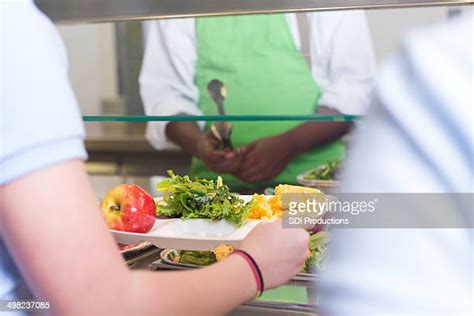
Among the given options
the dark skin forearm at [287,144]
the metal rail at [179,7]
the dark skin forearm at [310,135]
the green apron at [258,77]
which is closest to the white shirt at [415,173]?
the metal rail at [179,7]

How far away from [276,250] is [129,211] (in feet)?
0.74

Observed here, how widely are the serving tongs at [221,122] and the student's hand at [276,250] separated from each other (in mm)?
384

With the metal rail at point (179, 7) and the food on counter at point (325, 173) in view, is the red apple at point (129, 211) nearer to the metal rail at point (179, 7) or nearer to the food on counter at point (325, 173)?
the metal rail at point (179, 7)

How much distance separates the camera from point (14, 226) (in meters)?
0.55

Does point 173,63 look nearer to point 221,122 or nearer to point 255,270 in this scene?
point 221,122

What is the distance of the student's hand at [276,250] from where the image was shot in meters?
0.69

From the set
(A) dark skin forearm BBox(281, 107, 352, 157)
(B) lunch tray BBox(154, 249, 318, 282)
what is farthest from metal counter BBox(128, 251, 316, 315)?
(A) dark skin forearm BBox(281, 107, 352, 157)

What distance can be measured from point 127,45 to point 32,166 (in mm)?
642

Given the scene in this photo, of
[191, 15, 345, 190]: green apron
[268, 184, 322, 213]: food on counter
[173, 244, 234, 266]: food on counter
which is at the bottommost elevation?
[173, 244, 234, 266]: food on counter

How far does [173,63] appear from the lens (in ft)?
6.02

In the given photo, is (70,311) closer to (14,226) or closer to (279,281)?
(14,226)

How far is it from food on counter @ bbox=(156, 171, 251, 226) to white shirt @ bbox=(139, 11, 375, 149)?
0.36 feet

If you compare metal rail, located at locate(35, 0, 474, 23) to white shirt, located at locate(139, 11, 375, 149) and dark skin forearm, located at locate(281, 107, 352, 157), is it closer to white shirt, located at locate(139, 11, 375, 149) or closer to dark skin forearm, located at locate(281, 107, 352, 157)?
white shirt, located at locate(139, 11, 375, 149)

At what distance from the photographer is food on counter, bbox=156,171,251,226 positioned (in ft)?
2.65
